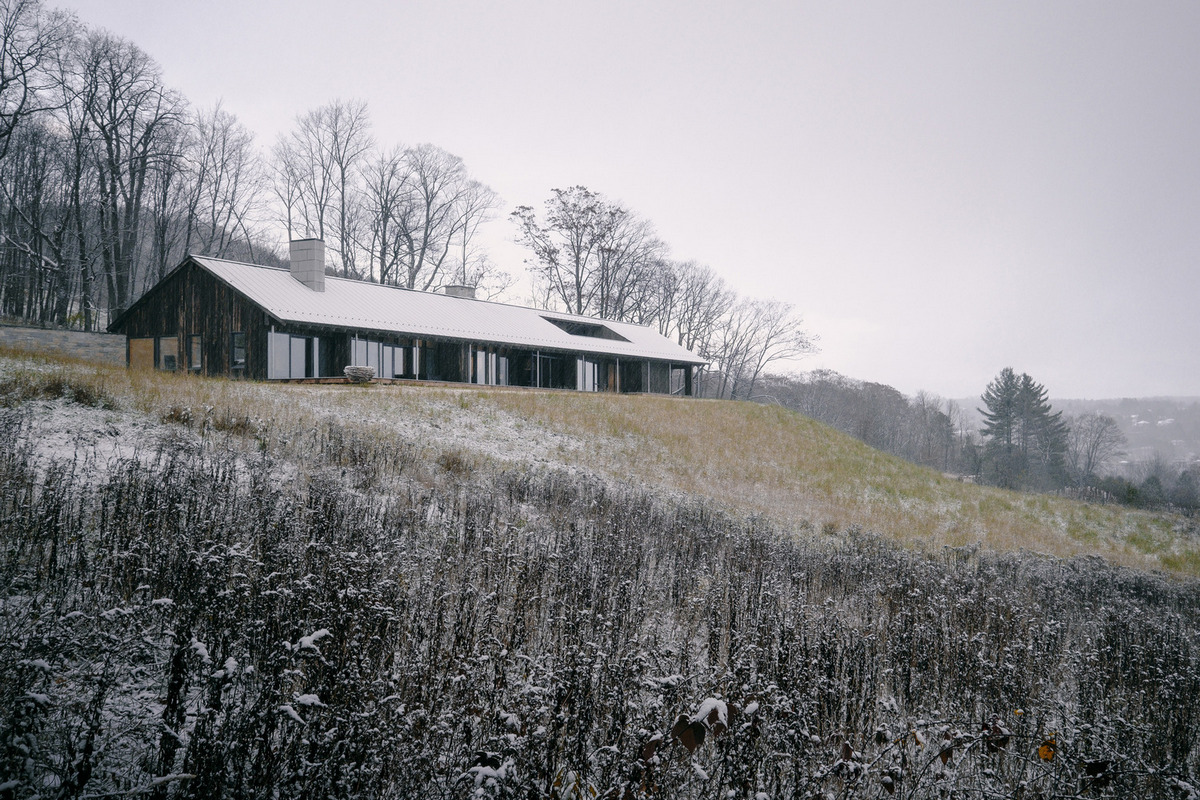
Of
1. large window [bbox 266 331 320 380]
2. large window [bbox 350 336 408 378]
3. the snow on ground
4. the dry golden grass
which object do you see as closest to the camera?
the snow on ground

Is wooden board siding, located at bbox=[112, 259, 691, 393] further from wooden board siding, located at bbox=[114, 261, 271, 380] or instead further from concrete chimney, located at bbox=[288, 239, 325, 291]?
concrete chimney, located at bbox=[288, 239, 325, 291]

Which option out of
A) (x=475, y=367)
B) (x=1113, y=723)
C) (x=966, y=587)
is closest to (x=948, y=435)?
(x=475, y=367)

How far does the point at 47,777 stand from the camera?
9.77 ft

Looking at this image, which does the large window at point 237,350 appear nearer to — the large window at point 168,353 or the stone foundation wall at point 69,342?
the large window at point 168,353

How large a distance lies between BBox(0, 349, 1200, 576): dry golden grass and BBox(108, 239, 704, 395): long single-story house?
9.20ft

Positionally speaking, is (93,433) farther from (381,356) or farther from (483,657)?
(381,356)

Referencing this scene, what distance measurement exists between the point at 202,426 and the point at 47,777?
30.2 feet

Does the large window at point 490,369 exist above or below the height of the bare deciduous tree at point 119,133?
below

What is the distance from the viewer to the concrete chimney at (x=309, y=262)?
24.1m

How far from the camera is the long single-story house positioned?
21531 millimetres

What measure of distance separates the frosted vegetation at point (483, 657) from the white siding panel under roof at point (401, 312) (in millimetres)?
11988

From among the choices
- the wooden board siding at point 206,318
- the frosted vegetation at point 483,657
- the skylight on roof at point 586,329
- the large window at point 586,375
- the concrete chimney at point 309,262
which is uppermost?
the concrete chimney at point 309,262

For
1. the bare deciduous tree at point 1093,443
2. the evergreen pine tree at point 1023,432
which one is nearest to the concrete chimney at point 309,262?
the evergreen pine tree at point 1023,432

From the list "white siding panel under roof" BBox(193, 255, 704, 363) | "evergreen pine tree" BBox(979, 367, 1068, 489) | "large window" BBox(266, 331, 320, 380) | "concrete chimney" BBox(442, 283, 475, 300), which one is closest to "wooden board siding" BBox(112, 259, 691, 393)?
"large window" BBox(266, 331, 320, 380)
